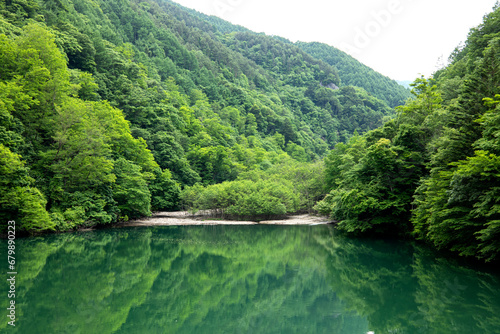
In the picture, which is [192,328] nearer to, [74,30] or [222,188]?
[222,188]

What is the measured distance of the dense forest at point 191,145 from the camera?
57.5 ft

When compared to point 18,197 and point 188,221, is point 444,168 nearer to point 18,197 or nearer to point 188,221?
point 18,197

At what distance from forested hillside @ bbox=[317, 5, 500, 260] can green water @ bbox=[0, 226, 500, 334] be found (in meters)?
2.19

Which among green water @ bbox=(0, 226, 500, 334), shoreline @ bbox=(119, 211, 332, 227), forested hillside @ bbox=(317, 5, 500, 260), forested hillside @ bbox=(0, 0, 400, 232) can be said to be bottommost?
shoreline @ bbox=(119, 211, 332, 227)

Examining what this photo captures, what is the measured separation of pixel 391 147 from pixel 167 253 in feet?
60.5

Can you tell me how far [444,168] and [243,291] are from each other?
12.2 m

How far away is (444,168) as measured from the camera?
17.9 metres

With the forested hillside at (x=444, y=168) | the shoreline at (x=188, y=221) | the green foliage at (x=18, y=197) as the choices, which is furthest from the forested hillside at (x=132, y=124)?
the forested hillside at (x=444, y=168)

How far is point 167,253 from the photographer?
22.5m

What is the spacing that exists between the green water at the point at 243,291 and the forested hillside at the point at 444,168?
2.19m

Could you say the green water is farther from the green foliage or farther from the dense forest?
the dense forest

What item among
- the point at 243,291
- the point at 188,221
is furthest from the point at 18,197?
the point at 188,221

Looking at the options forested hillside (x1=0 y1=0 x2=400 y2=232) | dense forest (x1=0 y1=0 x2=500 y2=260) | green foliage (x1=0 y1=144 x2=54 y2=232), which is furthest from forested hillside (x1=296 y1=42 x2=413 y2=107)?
green foliage (x1=0 y1=144 x2=54 y2=232)

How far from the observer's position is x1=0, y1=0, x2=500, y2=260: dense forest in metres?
17.5
